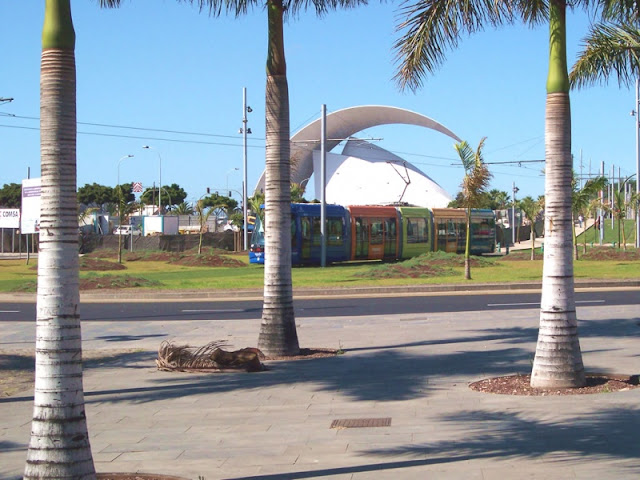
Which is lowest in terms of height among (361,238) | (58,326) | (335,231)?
(58,326)

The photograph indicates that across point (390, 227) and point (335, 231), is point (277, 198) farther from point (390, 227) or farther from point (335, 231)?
point (390, 227)

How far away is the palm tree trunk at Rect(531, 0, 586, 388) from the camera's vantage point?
957 centimetres

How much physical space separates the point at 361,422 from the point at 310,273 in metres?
25.3

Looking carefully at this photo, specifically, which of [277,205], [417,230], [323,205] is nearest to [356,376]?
[277,205]

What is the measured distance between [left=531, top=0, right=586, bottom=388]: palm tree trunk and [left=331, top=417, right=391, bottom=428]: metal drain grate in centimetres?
219

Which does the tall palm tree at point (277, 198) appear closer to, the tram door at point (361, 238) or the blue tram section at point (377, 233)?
the blue tram section at point (377, 233)

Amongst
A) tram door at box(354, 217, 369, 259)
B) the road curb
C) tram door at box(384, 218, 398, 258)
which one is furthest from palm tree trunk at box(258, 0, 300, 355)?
tram door at box(384, 218, 398, 258)

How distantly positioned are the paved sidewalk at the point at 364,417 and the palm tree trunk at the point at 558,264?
0.51m

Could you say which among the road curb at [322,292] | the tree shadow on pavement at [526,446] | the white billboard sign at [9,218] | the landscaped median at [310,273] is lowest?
the tree shadow on pavement at [526,446]

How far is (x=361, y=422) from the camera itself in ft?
28.1

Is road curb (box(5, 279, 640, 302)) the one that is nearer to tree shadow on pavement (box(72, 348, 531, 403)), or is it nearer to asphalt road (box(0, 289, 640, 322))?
asphalt road (box(0, 289, 640, 322))

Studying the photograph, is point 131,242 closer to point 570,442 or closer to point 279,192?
point 279,192

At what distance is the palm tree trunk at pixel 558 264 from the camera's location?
9570mm

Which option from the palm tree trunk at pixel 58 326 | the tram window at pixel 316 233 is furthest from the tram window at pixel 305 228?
the palm tree trunk at pixel 58 326
